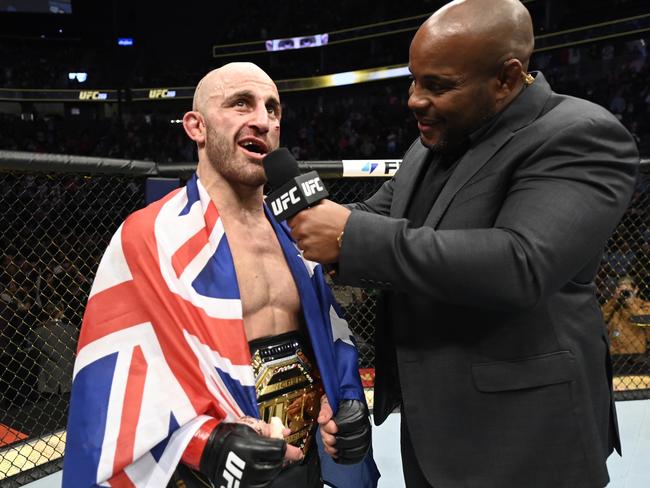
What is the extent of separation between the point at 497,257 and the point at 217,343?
57cm

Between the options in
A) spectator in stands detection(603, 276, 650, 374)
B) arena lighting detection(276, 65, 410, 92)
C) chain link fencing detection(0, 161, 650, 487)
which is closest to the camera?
chain link fencing detection(0, 161, 650, 487)

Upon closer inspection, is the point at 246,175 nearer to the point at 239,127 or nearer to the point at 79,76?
the point at 239,127

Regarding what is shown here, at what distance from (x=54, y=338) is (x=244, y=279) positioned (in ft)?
7.91

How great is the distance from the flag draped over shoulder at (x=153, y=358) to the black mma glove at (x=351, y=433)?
0.73ft

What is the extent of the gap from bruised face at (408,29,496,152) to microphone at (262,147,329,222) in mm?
258

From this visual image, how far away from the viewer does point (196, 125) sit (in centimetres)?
139

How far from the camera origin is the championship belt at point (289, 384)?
1308mm

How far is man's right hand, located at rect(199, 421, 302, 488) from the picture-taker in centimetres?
107

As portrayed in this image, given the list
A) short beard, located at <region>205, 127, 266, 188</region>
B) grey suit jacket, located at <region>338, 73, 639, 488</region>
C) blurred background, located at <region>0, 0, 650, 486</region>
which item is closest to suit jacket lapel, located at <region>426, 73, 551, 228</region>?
grey suit jacket, located at <region>338, 73, 639, 488</region>

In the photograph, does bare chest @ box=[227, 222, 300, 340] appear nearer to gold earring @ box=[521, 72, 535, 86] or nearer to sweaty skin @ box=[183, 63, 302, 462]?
sweaty skin @ box=[183, 63, 302, 462]

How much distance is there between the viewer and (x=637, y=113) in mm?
10227

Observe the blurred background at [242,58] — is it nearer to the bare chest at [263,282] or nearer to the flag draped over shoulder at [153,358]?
the bare chest at [263,282]

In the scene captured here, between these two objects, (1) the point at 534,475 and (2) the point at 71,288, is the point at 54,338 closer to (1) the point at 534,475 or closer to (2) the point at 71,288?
(2) the point at 71,288

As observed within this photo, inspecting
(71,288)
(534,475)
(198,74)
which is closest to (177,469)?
(534,475)
